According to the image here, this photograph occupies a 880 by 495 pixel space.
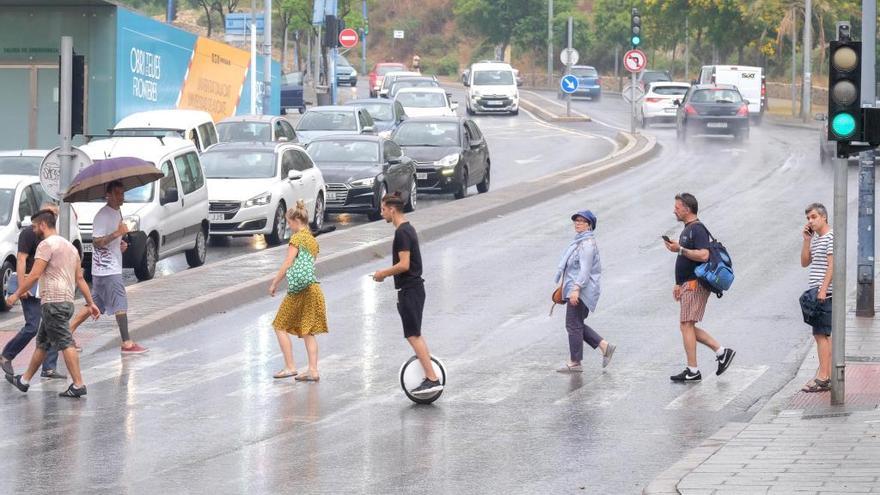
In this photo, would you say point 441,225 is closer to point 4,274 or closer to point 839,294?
point 4,274

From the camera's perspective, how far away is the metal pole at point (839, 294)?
12.4 m

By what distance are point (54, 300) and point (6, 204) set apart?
6.41 m

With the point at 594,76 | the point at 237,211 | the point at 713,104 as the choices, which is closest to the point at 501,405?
the point at 237,211

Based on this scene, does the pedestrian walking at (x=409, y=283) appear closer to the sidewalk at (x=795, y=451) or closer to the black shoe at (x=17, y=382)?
the sidewalk at (x=795, y=451)

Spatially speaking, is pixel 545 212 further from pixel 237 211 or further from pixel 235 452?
pixel 235 452

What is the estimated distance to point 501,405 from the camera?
12.9 meters

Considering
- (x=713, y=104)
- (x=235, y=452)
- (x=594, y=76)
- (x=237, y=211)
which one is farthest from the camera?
(x=594, y=76)

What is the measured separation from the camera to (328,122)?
37.4m

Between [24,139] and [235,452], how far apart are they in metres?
24.2

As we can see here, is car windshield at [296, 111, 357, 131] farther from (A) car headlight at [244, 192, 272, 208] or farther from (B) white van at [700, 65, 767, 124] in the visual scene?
(B) white van at [700, 65, 767, 124]

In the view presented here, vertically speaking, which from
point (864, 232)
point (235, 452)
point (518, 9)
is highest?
point (518, 9)

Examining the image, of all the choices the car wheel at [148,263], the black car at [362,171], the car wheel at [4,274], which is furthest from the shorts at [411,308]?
the black car at [362,171]

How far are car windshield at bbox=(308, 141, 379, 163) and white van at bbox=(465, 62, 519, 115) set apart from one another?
3274 centimetres

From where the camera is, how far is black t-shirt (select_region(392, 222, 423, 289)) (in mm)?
12914
